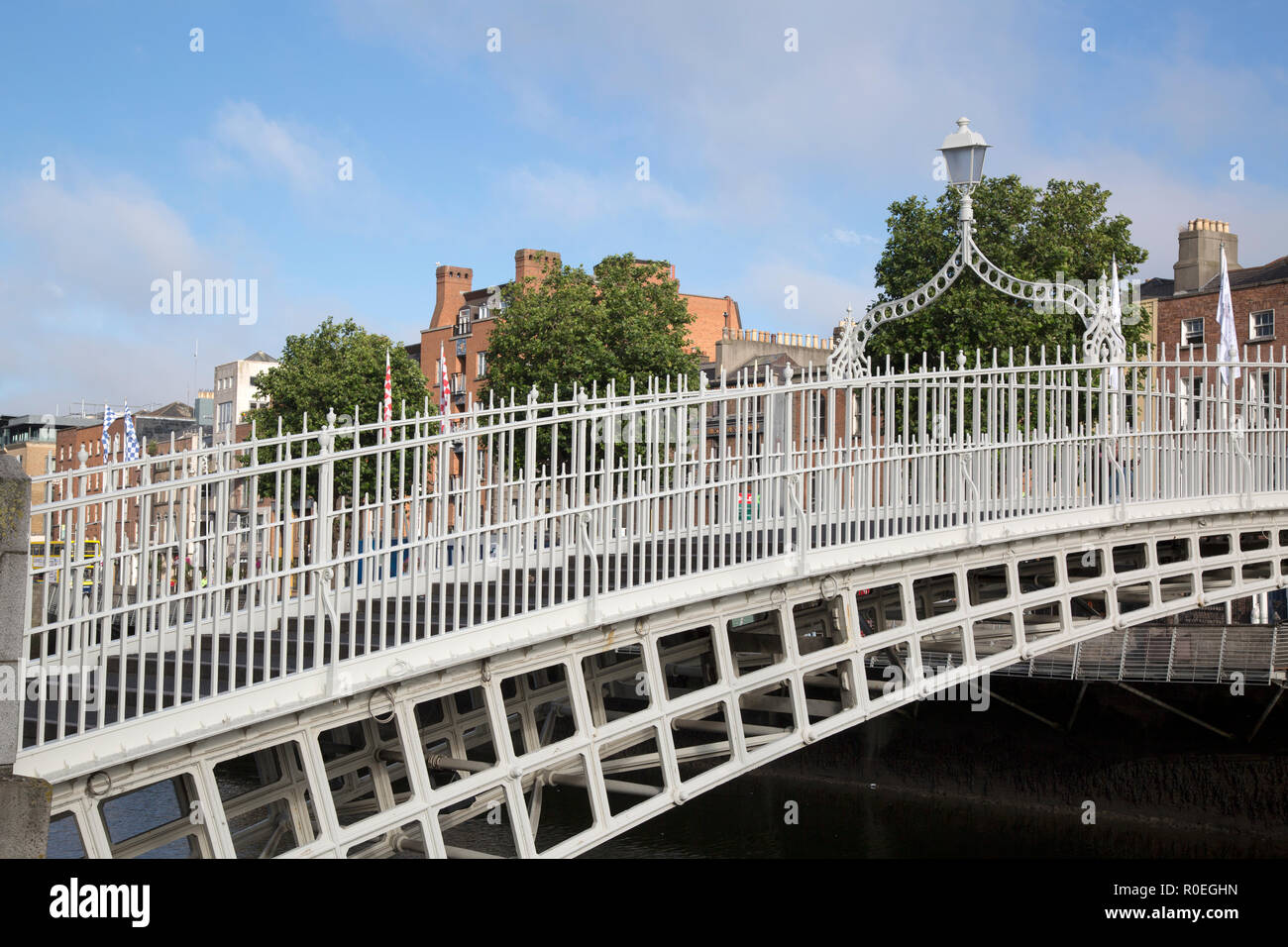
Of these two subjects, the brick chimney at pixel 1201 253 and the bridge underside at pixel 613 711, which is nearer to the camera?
the bridge underside at pixel 613 711

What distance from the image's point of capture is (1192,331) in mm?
50188

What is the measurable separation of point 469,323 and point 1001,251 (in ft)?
138

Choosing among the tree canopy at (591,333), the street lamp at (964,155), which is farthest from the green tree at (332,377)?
the street lamp at (964,155)

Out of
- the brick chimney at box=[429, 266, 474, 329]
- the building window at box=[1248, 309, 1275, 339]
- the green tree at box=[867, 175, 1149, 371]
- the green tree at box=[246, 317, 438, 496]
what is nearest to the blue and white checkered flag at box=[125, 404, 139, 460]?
the green tree at box=[867, 175, 1149, 371]

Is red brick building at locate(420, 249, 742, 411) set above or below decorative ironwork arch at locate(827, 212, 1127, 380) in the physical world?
above

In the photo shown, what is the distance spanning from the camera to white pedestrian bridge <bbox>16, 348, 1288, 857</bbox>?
9.12 meters

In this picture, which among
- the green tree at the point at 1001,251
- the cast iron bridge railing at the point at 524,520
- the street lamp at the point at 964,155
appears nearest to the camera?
the cast iron bridge railing at the point at 524,520

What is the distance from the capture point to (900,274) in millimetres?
38719

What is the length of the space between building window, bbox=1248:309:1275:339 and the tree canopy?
19.2m

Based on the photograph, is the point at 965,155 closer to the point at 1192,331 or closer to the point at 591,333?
the point at 591,333

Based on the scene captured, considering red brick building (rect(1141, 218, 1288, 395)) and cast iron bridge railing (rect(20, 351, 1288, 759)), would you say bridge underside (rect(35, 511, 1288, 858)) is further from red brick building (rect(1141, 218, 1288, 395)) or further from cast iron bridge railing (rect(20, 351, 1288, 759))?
red brick building (rect(1141, 218, 1288, 395))

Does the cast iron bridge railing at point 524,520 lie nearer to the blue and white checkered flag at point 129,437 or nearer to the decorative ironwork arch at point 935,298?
the decorative ironwork arch at point 935,298

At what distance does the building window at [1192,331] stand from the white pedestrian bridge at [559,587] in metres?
35.1

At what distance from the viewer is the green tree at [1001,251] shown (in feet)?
116
